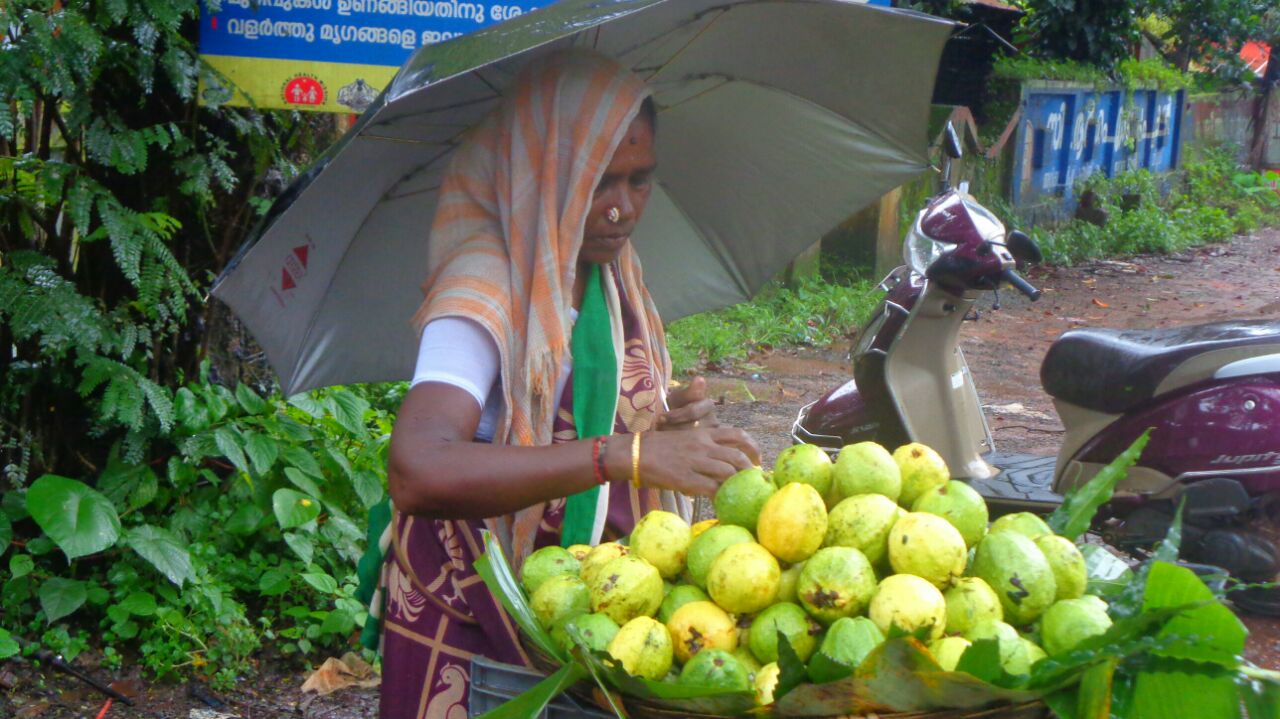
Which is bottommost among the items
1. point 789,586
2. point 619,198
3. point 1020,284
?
point 1020,284

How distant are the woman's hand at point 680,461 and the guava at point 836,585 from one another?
10.0 inches

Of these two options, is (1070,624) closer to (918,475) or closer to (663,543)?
(918,475)

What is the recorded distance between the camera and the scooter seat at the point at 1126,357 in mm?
4141

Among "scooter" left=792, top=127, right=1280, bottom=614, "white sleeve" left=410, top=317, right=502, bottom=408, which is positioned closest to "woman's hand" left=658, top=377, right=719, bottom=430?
"white sleeve" left=410, top=317, right=502, bottom=408

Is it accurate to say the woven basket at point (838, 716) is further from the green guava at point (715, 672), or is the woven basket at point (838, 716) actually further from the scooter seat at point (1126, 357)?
the scooter seat at point (1126, 357)

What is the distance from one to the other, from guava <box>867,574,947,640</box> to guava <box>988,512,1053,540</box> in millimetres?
213

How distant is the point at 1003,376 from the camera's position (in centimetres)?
823

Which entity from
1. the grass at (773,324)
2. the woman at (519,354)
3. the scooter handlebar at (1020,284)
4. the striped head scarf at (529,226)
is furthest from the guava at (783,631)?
the grass at (773,324)

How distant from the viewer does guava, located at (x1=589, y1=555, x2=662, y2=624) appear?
1574 mm

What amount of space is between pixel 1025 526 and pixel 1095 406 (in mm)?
2826

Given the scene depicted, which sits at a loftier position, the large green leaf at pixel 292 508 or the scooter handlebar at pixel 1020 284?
the scooter handlebar at pixel 1020 284

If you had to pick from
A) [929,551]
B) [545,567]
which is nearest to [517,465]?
[545,567]

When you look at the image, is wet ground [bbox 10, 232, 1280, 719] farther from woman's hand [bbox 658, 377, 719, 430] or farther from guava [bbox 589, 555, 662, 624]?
guava [bbox 589, 555, 662, 624]

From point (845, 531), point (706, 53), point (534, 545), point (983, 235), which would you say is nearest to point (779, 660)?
point (845, 531)
